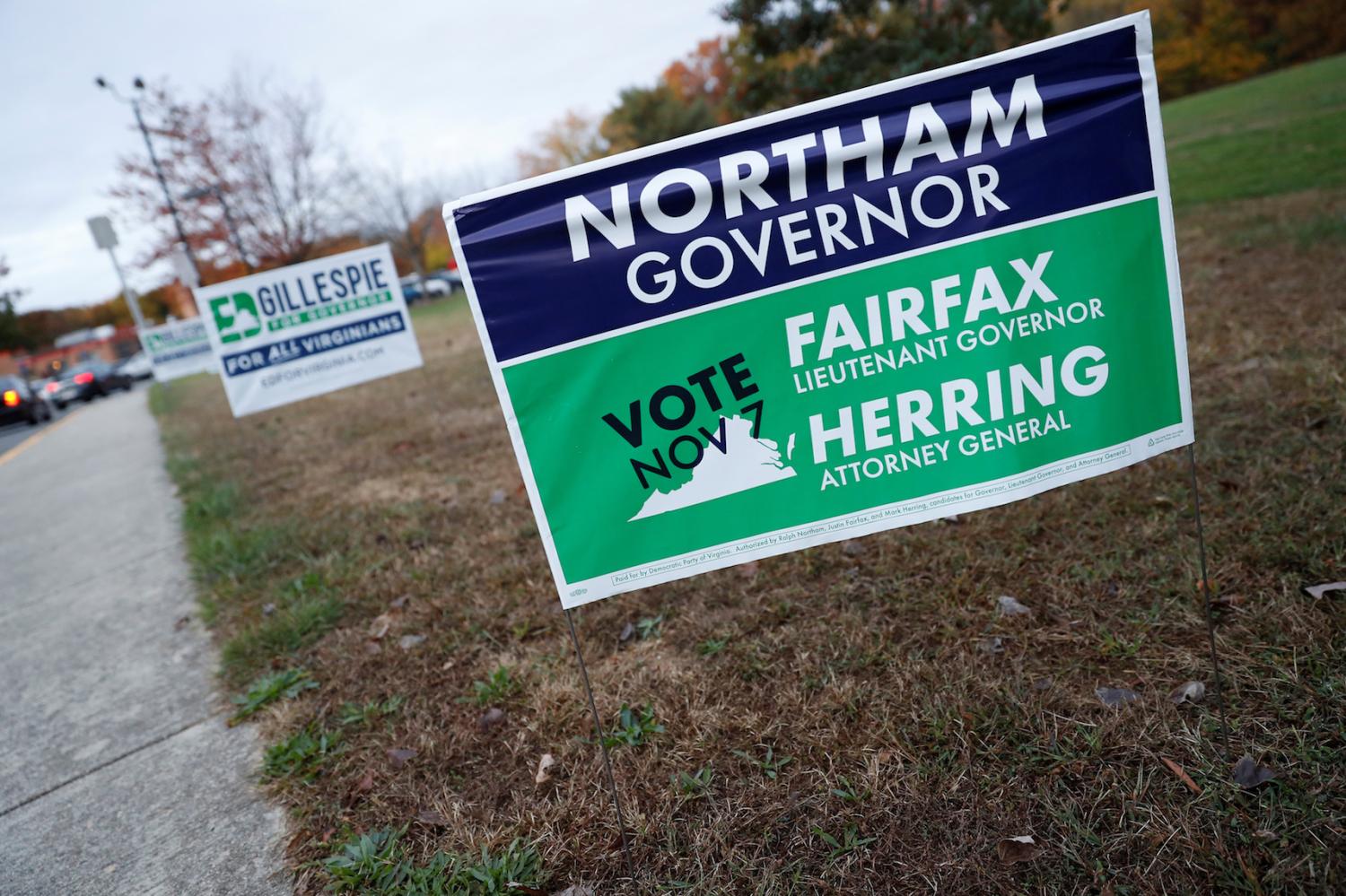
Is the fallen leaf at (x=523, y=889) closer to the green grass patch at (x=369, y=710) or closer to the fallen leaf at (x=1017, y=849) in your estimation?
the green grass patch at (x=369, y=710)

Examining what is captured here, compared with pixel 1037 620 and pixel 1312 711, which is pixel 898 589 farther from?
pixel 1312 711

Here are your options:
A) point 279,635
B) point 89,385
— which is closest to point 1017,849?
point 279,635

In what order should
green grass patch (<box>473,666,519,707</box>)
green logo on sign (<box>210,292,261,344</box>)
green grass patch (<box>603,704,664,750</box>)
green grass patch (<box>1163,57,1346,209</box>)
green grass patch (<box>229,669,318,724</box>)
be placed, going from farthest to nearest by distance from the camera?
green grass patch (<box>1163,57,1346,209</box>)
green logo on sign (<box>210,292,261,344</box>)
green grass patch (<box>229,669,318,724</box>)
green grass patch (<box>473,666,519,707</box>)
green grass patch (<box>603,704,664,750</box>)

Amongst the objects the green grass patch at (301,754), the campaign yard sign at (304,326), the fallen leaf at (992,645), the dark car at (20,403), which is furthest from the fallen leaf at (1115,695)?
the dark car at (20,403)

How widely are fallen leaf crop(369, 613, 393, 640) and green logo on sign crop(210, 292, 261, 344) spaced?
5.48 metres

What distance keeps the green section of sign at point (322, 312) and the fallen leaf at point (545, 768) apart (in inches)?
265

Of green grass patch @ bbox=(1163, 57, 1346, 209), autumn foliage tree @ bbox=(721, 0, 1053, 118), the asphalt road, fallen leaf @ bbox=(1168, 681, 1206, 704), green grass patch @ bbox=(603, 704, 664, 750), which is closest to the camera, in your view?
fallen leaf @ bbox=(1168, 681, 1206, 704)

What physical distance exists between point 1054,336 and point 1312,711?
1.26 m

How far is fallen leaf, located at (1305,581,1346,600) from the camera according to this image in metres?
2.60

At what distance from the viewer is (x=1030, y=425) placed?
226cm

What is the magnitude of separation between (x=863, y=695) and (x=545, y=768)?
107 cm

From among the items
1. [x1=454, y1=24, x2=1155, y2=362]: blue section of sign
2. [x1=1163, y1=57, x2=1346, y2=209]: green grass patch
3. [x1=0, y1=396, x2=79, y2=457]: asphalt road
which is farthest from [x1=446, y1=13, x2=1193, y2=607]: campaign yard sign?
[x1=0, y1=396, x2=79, y2=457]: asphalt road

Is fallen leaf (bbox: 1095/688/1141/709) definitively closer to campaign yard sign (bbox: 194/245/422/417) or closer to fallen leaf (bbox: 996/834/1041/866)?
fallen leaf (bbox: 996/834/1041/866)

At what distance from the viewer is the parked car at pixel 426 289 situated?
48.1 m
